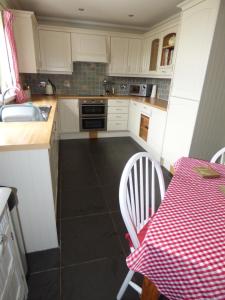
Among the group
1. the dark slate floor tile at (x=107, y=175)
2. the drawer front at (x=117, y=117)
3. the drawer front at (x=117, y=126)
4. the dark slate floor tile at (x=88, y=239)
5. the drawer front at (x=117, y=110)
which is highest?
the drawer front at (x=117, y=110)

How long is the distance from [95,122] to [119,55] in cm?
146

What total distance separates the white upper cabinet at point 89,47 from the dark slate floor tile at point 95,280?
3.45m

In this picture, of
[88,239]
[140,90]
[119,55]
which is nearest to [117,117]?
[140,90]

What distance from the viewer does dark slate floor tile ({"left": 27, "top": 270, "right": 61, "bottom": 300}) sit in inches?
45.8

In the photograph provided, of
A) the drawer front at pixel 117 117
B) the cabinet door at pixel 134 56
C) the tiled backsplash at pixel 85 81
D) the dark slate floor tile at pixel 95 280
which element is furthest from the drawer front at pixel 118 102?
the dark slate floor tile at pixel 95 280

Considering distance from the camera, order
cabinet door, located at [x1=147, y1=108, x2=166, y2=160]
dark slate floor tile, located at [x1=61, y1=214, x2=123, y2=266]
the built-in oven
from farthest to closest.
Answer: the built-in oven < cabinet door, located at [x1=147, y1=108, x2=166, y2=160] < dark slate floor tile, located at [x1=61, y1=214, x2=123, y2=266]

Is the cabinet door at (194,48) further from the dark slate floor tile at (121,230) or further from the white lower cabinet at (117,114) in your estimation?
the white lower cabinet at (117,114)

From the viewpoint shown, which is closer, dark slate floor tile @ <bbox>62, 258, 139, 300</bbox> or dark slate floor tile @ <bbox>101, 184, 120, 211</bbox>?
dark slate floor tile @ <bbox>62, 258, 139, 300</bbox>

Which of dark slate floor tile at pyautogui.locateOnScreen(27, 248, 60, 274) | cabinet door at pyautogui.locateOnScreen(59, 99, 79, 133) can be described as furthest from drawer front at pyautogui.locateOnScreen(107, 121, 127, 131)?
dark slate floor tile at pyautogui.locateOnScreen(27, 248, 60, 274)

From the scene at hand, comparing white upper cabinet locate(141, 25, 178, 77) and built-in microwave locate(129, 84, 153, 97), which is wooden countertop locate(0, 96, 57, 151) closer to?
white upper cabinet locate(141, 25, 178, 77)

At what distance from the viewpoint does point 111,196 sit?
2.14 m

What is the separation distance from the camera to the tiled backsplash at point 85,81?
3795 millimetres

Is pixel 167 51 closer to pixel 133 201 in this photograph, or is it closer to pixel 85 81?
pixel 85 81

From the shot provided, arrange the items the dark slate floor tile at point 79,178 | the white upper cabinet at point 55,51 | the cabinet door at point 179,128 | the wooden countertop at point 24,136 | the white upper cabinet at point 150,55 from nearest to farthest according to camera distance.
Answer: the wooden countertop at point 24,136 → the cabinet door at point 179,128 → the dark slate floor tile at point 79,178 → the white upper cabinet at point 55,51 → the white upper cabinet at point 150,55
